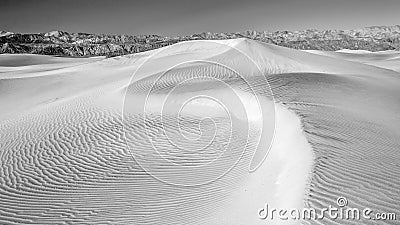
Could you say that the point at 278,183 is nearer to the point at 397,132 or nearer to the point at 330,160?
the point at 330,160

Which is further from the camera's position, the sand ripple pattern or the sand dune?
the sand dune

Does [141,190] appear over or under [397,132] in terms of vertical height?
under

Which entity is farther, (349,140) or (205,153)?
(205,153)

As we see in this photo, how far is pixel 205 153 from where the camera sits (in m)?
9.30

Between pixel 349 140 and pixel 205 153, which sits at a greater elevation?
pixel 349 140

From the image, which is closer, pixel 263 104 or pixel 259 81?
→ pixel 263 104

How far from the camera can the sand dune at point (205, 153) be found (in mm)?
5965

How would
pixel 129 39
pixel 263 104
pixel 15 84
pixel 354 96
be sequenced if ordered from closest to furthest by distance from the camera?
pixel 263 104
pixel 354 96
pixel 15 84
pixel 129 39

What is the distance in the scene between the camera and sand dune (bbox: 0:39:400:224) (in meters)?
5.96

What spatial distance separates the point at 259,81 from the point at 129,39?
181978 millimetres

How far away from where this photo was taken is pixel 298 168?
6.23 metres

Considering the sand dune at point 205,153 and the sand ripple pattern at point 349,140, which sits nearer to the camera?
the sand ripple pattern at point 349,140

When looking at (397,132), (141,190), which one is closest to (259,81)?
(397,132)

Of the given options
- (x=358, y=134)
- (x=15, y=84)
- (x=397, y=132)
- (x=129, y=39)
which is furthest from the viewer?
(x=129, y=39)
